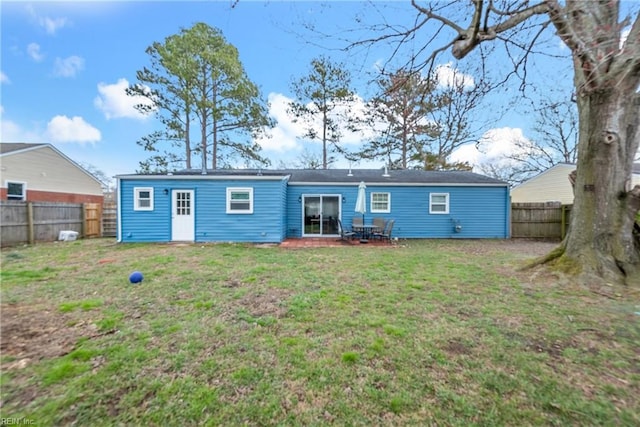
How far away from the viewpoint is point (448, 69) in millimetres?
5965

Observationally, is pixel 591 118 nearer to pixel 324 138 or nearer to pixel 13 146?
pixel 324 138

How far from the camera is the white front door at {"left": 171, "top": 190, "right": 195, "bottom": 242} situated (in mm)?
10359

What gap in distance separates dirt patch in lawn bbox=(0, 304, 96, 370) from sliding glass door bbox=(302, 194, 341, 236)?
29.9 ft

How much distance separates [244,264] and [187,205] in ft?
17.4

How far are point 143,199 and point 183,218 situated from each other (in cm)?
Result: 163

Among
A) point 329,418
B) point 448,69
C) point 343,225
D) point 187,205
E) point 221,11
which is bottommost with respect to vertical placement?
point 329,418

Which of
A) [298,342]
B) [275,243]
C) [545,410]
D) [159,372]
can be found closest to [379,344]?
[298,342]

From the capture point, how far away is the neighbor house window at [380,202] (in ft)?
39.9

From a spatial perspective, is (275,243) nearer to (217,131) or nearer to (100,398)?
(100,398)

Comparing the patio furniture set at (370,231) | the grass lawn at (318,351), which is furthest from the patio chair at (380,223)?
the grass lawn at (318,351)

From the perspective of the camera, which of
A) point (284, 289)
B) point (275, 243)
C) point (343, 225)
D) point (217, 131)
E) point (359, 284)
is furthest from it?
point (217, 131)

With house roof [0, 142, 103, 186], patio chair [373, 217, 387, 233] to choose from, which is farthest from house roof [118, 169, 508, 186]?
house roof [0, 142, 103, 186]

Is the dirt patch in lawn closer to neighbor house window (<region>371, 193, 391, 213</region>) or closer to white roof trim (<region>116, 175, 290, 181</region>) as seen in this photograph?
white roof trim (<region>116, 175, 290, 181</region>)

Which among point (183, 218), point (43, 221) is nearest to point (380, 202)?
point (183, 218)
